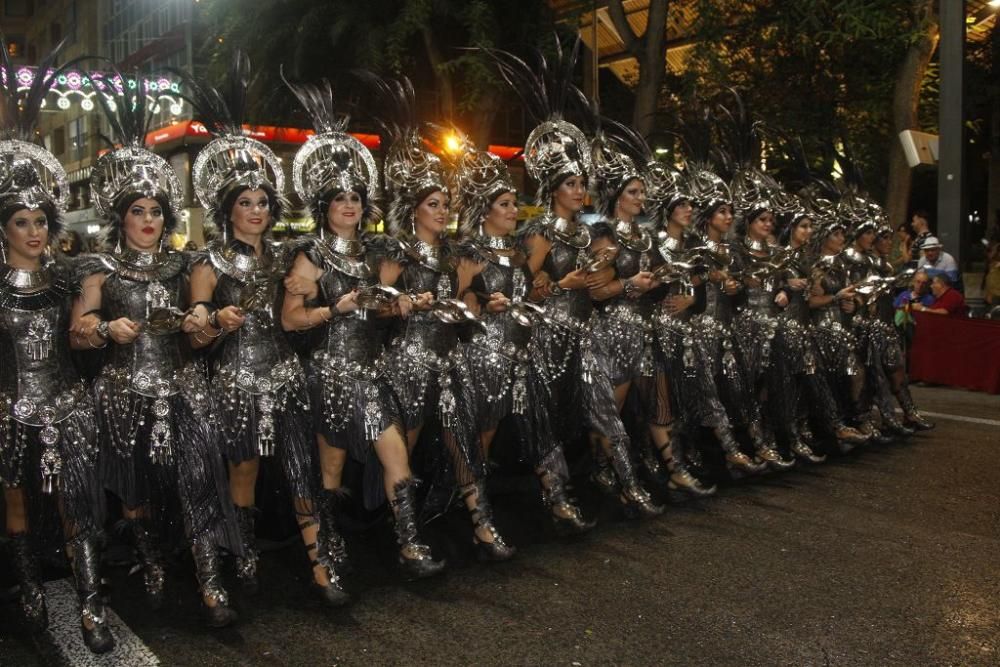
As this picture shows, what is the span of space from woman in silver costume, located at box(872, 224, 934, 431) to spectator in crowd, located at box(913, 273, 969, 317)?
10.1 ft

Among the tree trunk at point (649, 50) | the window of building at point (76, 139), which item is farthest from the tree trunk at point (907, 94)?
the window of building at point (76, 139)

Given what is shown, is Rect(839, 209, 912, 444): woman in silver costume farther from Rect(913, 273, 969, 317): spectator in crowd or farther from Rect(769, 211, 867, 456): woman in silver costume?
Rect(913, 273, 969, 317): spectator in crowd

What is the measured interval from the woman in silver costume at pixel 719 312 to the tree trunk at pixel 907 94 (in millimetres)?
7174

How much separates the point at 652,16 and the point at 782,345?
7395 mm

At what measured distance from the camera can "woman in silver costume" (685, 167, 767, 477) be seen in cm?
624

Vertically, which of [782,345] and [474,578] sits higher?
[782,345]

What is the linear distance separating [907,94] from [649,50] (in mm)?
3420

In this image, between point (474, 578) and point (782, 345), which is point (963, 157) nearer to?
point (782, 345)

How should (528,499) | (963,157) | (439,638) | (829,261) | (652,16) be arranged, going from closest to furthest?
1. (439,638)
2. (528,499)
3. (829,261)
4. (963,157)
5. (652,16)

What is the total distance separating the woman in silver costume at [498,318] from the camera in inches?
199

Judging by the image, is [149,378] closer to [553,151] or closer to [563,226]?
[563,226]

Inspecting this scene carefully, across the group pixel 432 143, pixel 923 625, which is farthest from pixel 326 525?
pixel 923 625

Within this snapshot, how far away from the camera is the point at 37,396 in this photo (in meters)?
3.89

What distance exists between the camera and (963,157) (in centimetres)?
1150
